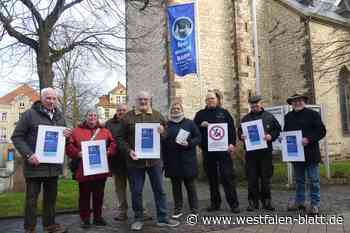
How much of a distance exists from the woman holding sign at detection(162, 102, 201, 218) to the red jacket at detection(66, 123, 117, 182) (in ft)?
3.38

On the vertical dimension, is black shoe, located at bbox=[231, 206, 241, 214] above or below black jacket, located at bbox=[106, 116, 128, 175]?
below

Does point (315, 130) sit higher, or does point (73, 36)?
point (73, 36)

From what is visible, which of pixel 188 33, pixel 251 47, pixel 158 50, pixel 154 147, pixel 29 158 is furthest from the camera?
pixel 251 47

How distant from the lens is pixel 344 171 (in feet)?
41.2

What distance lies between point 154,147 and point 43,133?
1.77m

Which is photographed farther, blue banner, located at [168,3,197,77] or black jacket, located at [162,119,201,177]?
blue banner, located at [168,3,197,77]

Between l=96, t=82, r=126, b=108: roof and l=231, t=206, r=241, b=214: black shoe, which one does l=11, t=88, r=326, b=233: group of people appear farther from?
l=96, t=82, r=126, b=108: roof

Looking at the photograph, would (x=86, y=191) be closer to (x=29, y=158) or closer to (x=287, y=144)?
(x=29, y=158)

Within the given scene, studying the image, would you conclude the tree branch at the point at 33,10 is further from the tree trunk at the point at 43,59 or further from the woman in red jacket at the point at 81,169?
the woman in red jacket at the point at 81,169

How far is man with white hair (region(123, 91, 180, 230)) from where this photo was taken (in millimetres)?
6078

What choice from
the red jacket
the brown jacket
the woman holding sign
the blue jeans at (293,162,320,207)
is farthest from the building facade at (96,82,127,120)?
the brown jacket

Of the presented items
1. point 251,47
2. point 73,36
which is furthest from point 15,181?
point 251,47

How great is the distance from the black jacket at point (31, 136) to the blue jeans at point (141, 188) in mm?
1201

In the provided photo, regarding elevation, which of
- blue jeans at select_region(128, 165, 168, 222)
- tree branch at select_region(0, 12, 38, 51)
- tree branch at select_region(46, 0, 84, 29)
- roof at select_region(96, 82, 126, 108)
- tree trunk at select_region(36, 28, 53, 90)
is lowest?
blue jeans at select_region(128, 165, 168, 222)
